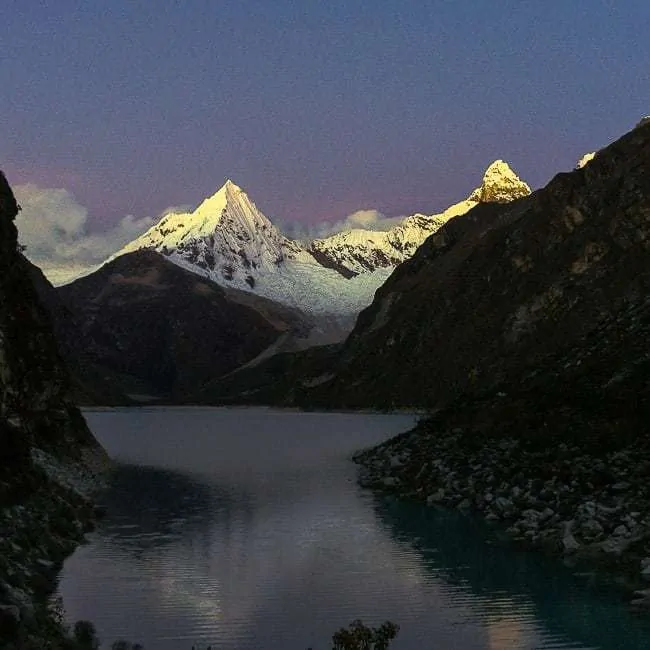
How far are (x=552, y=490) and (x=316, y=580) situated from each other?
1400cm

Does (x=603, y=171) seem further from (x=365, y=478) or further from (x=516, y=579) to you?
(x=516, y=579)

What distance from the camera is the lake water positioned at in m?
25.9

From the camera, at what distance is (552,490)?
139 ft

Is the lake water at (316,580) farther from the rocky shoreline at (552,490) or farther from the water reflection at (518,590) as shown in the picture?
the rocky shoreline at (552,490)

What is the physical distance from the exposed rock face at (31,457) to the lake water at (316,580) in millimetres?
1555

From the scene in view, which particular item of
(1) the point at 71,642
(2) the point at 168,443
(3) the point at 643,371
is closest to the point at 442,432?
(3) the point at 643,371

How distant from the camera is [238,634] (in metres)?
25.9

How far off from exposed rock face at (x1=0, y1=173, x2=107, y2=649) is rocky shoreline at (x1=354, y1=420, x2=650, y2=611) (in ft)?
57.4

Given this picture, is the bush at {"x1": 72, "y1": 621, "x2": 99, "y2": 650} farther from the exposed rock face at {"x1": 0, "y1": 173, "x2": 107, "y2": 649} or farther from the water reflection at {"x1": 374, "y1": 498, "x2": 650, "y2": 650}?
the water reflection at {"x1": 374, "y1": 498, "x2": 650, "y2": 650}

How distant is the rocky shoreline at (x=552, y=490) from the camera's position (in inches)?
1351

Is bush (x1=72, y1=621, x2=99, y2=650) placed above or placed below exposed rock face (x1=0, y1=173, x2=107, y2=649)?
below

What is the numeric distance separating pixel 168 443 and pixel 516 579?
96.6 meters

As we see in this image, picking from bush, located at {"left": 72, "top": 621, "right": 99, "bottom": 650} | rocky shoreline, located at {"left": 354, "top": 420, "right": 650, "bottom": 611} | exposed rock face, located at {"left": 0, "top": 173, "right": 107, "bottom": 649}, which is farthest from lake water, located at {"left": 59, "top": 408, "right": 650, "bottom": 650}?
exposed rock face, located at {"left": 0, "top": 173, "right": 107, "bottom": 649}

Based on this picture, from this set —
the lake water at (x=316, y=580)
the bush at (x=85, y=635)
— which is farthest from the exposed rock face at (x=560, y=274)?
the bush at (x=85, y=635)
